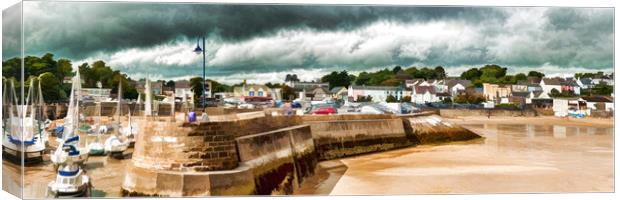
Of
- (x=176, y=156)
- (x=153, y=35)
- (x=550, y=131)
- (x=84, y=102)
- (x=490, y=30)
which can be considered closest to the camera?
(x=176, y=156)

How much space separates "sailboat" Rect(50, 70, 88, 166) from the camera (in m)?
9.07

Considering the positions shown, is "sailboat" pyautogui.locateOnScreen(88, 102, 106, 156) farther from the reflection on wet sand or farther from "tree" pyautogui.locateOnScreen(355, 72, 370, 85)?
"tree" pyautogui.locateOnScreen(355, 72, 370, 85)

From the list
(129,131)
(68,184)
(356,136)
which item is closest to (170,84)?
(68,184)

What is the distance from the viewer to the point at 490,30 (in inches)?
419

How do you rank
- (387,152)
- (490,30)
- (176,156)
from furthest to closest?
(387,152), (490,30), (176,156)

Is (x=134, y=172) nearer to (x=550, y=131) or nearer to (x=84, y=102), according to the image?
(x=84, y=102)

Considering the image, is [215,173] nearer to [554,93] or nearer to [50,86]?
[50,86]

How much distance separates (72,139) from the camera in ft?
31.9

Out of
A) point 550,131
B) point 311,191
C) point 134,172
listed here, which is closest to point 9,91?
point 134,172

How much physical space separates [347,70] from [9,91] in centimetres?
492

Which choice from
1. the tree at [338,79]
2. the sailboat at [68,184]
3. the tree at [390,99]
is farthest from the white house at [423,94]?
the sailboat at [68,184]

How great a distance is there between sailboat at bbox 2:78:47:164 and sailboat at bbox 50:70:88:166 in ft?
0.82

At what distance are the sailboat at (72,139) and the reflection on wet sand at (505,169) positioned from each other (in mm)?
3442

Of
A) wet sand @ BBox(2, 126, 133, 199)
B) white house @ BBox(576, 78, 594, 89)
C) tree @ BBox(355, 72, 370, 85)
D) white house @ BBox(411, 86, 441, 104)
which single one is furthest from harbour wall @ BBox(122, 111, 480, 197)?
white house @ BBox(576, 78, 594, 89)
